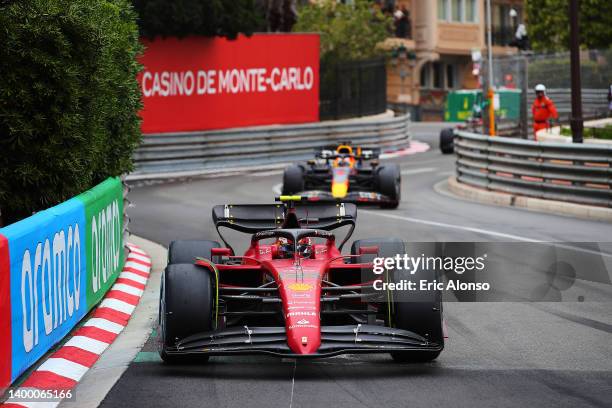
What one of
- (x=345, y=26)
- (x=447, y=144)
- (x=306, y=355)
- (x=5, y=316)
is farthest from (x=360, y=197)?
Answer: (x=345, y=26)

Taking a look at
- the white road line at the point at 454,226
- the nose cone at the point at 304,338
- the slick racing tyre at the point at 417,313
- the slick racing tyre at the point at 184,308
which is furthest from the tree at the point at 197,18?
the nose cone at the point at 304,338

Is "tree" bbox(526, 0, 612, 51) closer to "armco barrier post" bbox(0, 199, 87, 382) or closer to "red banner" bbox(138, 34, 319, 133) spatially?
"red banner" bbox(138, 34, 319, 133)

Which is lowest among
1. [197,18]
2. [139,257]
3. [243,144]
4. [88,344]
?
[88,344]

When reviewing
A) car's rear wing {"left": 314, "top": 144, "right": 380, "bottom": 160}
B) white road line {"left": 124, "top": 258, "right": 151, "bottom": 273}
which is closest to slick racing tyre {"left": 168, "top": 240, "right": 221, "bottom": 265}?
white road line {"left": 124, "top": 258, "right": 151, "bottom": 273}

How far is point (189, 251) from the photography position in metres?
10.7

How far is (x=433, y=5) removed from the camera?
69.3 meters

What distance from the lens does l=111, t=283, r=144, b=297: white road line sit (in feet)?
43.9

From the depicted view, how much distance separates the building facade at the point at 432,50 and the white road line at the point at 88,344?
185 ft

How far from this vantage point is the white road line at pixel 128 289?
13370mm

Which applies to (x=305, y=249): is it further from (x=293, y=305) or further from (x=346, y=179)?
(x=346, y=179)

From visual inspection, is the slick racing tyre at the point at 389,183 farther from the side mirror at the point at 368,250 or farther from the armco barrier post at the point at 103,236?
the side mirror at the point at 368,250

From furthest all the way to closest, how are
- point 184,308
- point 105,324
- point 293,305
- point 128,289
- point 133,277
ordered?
point 133,277
point 128,289
point 105,324
point 184,308
point 293,305

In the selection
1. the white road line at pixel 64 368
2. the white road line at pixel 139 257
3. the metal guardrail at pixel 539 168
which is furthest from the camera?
the metal guardrail at pixel 539 168

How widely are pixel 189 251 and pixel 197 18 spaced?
78.5 feet
